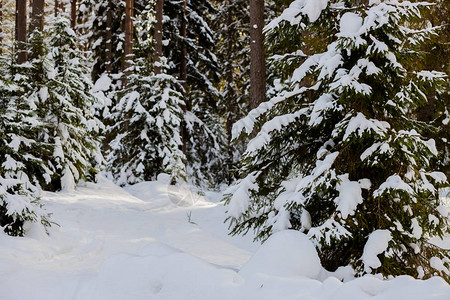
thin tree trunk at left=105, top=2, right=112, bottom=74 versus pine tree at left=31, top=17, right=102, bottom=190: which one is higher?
thin tree trunk at left=105, top=2, right=112, bottom=74

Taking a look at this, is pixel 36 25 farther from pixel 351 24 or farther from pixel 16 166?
pixel 351 24

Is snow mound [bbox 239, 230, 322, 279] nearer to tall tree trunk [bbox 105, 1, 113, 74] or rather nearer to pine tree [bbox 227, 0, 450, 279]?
pine tree [bbox 227, 0, 450, 279]

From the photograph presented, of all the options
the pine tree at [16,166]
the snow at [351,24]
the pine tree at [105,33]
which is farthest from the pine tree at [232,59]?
the snow at [351,24]

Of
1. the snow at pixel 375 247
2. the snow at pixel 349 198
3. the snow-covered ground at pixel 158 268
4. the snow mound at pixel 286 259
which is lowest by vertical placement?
the snow-covered ground at pixel 158 268

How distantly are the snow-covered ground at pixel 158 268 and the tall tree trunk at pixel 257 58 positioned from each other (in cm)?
317

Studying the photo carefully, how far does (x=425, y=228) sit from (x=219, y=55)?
18.5 m

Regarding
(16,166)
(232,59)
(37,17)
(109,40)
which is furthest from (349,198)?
(232,59)

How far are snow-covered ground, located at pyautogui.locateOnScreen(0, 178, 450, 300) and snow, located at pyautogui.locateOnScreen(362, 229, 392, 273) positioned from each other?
46 centimetres

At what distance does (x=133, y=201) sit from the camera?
32.6ft

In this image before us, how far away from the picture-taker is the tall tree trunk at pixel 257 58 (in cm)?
814

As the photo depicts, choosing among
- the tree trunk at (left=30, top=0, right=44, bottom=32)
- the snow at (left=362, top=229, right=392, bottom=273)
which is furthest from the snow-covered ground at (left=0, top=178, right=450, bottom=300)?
the tree trunk at (left=30, top=0, right=44, bottom=32)

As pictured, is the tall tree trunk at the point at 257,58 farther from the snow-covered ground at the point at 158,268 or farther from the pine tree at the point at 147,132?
the pine tree at the point at 147,132

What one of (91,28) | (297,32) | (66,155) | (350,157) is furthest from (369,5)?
(91,28)

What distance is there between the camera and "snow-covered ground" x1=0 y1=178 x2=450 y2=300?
9.95ft
